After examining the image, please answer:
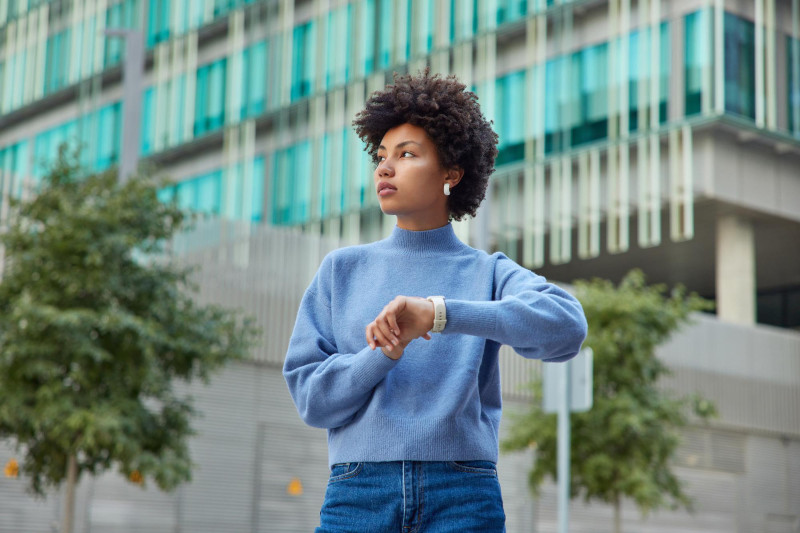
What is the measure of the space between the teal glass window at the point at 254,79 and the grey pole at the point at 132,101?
14816 mm

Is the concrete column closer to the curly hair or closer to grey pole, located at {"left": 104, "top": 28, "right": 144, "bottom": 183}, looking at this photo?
grey pole, located at {"left": 104, "top": 28, "right": 144, "bottom": 183}

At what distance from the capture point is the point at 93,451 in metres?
11.7

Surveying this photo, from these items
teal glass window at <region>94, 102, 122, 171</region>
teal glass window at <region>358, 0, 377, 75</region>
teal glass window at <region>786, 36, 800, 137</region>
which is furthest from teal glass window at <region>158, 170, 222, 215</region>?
teal glass window at <region>786, 36, 800, 137</region>

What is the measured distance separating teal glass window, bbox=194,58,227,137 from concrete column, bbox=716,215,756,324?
14.2m

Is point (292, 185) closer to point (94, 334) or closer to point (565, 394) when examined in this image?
point (94, 334)

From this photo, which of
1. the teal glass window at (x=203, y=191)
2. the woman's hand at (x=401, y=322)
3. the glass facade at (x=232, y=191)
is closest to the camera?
the woman's hand at (x=401, y=322)

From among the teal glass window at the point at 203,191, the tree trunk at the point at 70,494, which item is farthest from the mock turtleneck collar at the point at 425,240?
the teal glass window at the point at 203,191

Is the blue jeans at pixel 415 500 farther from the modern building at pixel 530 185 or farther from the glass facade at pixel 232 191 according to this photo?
the glass facade at pixel 232 191

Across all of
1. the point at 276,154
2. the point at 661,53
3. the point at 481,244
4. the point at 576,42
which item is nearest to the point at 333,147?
the point at 276,154

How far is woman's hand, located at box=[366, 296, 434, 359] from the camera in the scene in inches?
84.4

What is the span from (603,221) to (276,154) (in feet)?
30.9

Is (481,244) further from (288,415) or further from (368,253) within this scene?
(368,253)

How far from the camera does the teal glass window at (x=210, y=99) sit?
31.1m

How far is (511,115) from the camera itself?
25609 millimetres
